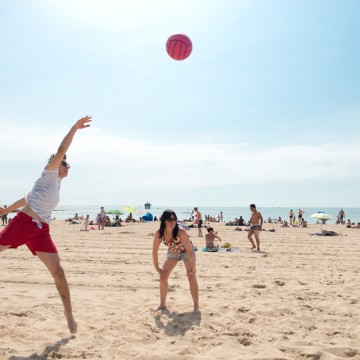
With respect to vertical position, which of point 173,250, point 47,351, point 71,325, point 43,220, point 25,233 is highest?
point 43,220

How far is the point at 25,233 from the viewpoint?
3811 millimetres

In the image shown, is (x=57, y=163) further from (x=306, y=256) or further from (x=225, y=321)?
(x=306, y=256)

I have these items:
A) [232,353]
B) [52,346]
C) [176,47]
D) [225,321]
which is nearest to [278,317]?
[225,321]

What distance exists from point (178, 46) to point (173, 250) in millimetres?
5527

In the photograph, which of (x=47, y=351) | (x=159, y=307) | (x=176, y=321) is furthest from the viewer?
(x=159, y=307)

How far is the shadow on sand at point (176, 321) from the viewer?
174 inches

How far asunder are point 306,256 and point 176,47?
777cm

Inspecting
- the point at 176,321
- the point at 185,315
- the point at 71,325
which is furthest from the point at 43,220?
the point at 185,315

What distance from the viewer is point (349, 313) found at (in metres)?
4.96

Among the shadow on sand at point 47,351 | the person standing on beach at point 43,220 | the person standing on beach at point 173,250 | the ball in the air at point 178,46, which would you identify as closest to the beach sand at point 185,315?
the shadow on sand at point 47,351

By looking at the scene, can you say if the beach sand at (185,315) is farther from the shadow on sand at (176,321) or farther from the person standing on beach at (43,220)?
the person standing on beach at (43,220)

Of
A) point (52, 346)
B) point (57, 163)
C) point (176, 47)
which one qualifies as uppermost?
point (176, 47)

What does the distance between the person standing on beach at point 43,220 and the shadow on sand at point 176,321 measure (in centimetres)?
116

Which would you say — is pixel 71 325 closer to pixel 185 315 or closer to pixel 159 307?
pixel 159 307
